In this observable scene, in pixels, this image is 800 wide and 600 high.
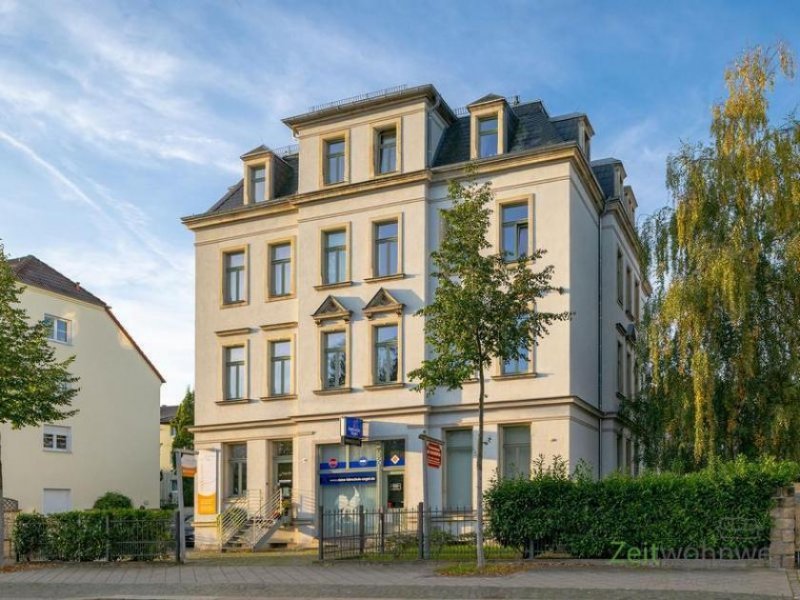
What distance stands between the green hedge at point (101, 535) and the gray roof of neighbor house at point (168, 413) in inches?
1987

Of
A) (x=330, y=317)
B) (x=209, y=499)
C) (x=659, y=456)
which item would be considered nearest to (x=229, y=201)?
(x=330, y=317)

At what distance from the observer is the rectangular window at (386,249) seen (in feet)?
105

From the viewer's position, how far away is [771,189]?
84.9 feet

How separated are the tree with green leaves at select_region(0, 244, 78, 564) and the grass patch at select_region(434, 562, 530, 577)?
35.8ft

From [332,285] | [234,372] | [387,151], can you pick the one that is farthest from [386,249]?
[234,372]

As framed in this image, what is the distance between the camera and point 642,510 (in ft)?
65.9

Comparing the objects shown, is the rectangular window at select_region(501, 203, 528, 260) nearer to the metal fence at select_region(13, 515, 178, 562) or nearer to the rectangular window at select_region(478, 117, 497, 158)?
the rectangular window at select_region(478, 117, 497, 158)

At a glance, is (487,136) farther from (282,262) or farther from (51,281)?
(51,281)

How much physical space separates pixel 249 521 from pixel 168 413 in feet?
179

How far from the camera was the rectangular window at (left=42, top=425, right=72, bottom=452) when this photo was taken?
1843 inches

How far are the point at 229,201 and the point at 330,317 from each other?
731 cm

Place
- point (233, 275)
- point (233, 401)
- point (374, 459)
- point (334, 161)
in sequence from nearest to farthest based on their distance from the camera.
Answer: point (374, 459)
point (334, 161)
point (233, 401)
point (233, 275)

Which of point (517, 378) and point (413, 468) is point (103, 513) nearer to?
point (413, 468)

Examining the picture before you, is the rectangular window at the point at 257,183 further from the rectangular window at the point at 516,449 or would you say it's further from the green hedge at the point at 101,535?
the green hedge at the point at 101,535
